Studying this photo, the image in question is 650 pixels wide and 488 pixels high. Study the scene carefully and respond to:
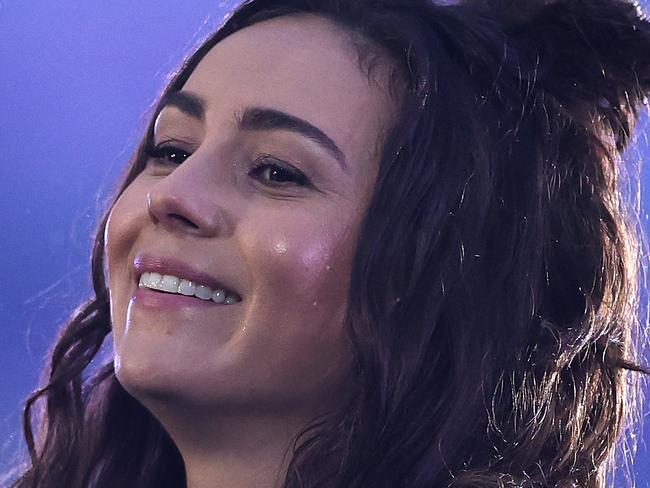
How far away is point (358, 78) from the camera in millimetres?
1694

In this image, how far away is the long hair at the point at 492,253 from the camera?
5.19 feet

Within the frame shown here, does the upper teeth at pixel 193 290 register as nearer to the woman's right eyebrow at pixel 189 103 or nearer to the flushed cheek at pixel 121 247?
the flushed cheek at pixel 121 247

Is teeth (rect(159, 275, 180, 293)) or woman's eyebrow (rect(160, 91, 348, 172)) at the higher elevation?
woman's eyebrow (rect(160, 91, 348, 172))

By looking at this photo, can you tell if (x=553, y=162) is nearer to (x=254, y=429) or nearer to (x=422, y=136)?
(x=422, y=136)

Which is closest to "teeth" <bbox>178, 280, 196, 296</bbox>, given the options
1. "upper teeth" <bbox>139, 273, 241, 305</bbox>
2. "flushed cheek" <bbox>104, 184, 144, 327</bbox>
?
"upper teeth" <bbox>139, 273, 241, 305</bbox>

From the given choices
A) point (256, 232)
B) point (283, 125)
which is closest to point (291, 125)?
point (283, 125)

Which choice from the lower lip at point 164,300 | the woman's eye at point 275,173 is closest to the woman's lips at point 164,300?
the lower lip at point 164,300

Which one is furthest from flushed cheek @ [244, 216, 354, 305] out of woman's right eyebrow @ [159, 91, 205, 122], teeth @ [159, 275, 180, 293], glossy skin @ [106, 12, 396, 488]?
woman's right eyebrow @ [159, 91, 205, 122]

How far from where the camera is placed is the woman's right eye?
1.74m

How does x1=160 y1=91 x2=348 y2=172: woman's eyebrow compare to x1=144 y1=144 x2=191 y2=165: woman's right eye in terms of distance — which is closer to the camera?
x1=160 y1=91 x2=348 y2=172: woman's eyebrow

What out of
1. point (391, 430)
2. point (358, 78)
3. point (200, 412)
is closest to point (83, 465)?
point (200, 412)

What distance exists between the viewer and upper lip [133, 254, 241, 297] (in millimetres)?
1566

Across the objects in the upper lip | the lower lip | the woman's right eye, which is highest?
the woman's right eye

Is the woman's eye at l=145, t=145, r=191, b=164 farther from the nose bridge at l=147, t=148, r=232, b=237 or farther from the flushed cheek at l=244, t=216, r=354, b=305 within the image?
the flushed cheek at l=244, t=216, r=354, b=305
